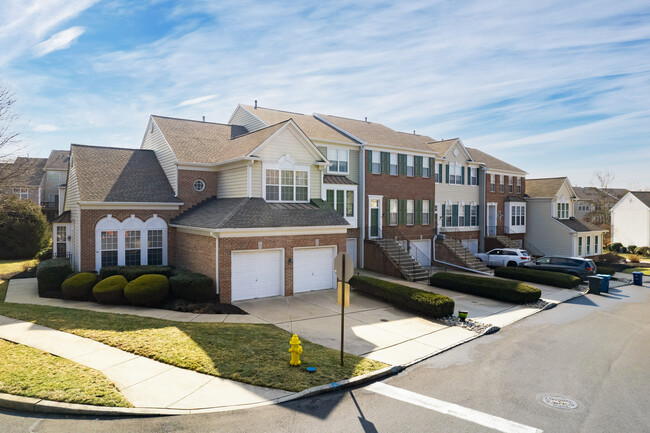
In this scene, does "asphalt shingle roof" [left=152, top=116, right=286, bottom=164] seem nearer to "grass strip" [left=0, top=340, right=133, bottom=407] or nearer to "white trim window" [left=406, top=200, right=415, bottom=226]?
"grass strip" [left=0, top=340, right=133, bottom=407]

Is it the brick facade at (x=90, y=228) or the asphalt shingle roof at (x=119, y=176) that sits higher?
the asphalt shingle roof at (x=119, y=176)

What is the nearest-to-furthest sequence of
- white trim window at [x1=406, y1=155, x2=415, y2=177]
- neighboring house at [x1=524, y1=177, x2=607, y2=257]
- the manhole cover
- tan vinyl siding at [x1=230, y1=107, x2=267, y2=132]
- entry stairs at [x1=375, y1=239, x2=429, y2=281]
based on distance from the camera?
the manhole cover, entry stairs at [x1=375, y1=239, x2=429, y2=281], tan vinyl siding at [x1=230, y1=107, x2=267, y2=132], white trim window at [x1=406, y1=155, x2=415, y2=177], neighboring house at [x1=524, y1=177, x2=607, y2=257]

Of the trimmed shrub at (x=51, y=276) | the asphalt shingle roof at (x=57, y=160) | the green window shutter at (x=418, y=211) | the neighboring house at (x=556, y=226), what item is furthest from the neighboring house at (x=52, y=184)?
the neighboring house at (x=556, y=226)

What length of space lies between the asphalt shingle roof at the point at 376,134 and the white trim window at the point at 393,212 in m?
3.99

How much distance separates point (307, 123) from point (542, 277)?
1797 cm

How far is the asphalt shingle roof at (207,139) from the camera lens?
21.0 meters

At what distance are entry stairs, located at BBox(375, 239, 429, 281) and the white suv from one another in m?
8.53

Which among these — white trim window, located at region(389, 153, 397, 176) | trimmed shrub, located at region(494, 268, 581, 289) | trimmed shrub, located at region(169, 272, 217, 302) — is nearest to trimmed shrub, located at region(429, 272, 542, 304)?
trimmed shrub, located at region(494, 268, 581, 289)

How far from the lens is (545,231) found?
125 feet

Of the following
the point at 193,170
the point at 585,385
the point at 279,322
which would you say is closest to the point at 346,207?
the point at 193,170


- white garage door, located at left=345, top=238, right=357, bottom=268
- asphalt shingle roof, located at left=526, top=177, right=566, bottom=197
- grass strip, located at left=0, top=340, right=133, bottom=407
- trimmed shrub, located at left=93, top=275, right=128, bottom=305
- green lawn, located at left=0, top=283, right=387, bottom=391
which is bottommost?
green lawn, located at left=0, top=283, right=387, bottom=391

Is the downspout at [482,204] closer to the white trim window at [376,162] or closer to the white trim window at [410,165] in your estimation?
the white trim window at [410,165]

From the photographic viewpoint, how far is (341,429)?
7.00m

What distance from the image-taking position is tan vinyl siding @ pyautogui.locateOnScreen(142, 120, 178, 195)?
Answer: 72.0 ft
